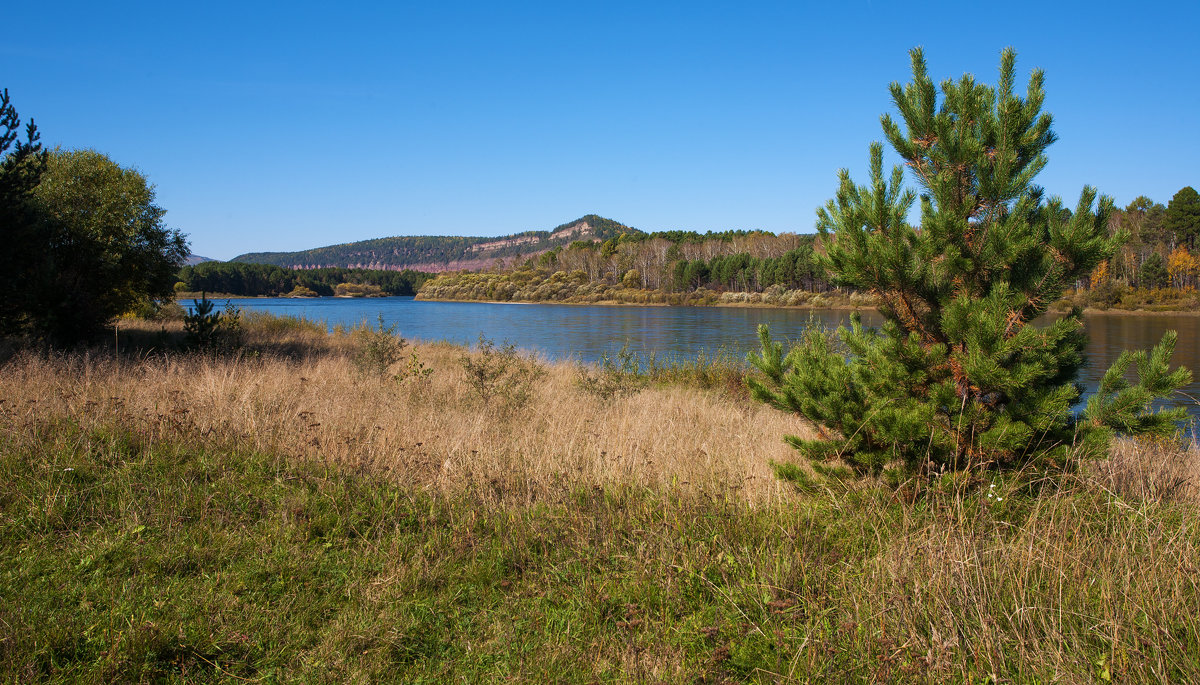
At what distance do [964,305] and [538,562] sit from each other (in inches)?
124

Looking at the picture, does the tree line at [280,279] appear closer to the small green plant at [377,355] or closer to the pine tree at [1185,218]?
the small green plant at [377,355]

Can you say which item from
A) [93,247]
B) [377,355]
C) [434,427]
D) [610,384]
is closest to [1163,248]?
[610,384]

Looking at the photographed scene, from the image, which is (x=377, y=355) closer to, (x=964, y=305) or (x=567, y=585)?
(x=567, y=585)

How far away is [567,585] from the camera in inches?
132

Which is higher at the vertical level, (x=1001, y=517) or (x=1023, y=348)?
(x=1023, y=348)

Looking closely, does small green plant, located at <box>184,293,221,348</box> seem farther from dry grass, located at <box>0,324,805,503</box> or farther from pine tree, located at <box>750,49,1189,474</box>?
pine tree, located at <box>750,49,1189,474</box>

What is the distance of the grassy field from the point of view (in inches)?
102

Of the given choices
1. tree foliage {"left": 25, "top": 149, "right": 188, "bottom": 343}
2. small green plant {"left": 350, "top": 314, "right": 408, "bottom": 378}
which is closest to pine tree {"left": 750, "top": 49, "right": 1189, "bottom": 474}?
small green plant {"left": 350, "top": 314, "right": 408, "bottom": 378}

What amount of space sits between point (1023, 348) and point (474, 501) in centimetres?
377

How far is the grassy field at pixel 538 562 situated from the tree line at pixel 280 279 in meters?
80.5

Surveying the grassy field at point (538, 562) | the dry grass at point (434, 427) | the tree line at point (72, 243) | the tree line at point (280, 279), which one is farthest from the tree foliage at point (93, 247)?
the tree line at point (280, 279)

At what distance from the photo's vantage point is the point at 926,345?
14.3 feet

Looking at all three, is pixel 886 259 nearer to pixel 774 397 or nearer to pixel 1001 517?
pixel 774 397

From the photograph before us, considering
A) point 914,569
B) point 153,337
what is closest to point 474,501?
point 914,569
